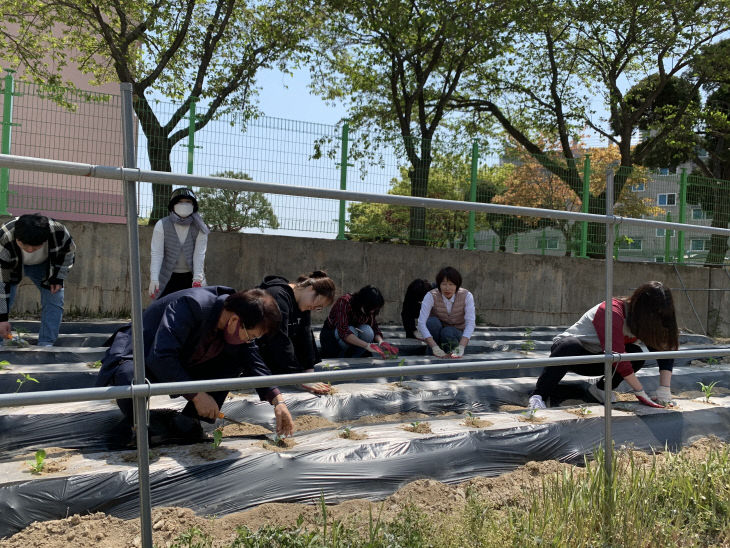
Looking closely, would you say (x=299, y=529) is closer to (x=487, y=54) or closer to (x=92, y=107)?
(x=92, y=107)

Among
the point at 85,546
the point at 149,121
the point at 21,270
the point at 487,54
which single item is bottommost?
the point at 85,546

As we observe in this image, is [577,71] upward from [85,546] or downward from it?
upward

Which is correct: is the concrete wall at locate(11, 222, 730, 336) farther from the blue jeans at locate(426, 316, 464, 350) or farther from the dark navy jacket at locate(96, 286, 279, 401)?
the dark navy jacket at locate(96, 286, 279, 401)

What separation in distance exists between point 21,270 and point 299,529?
352 cm

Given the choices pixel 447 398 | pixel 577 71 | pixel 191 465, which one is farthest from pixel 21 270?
pixel 577 71

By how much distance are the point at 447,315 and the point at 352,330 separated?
3.09 feet

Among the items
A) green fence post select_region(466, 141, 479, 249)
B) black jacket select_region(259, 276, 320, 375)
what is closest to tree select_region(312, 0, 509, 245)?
green fence post select_region(466, 141, 479, 249)

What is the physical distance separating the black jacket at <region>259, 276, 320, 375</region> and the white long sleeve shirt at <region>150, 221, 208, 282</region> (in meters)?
1.14

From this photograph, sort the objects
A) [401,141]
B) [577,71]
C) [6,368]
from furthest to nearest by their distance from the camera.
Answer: [577,71] → [401,141] → [6,368]

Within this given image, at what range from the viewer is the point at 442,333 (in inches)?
221

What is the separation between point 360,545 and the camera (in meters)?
1.95

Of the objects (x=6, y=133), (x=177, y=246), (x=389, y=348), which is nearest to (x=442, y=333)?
(x=389, y=348)

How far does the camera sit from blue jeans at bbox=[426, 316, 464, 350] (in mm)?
5570

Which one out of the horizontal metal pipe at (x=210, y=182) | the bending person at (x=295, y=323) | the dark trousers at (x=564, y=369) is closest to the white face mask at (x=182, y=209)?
the bending person at (x=295, y=323)
